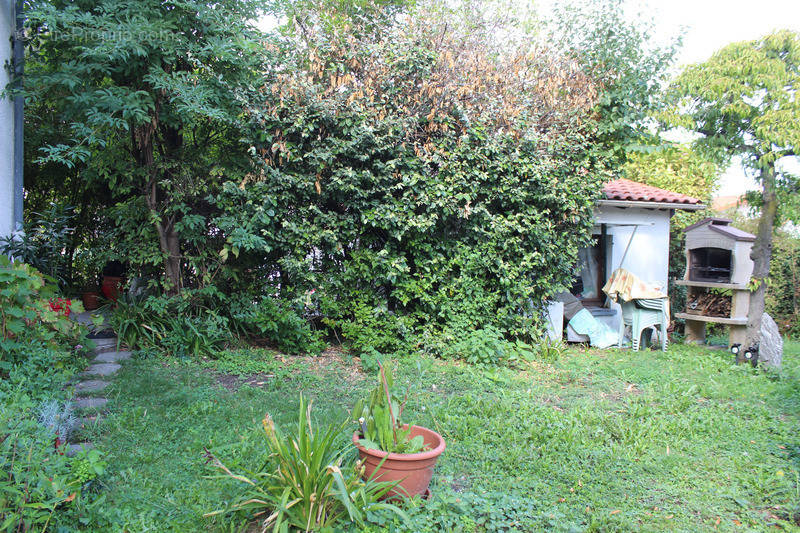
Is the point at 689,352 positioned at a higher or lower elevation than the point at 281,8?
lower

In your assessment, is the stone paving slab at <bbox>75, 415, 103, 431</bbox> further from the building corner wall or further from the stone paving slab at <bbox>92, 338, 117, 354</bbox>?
the building corner wall

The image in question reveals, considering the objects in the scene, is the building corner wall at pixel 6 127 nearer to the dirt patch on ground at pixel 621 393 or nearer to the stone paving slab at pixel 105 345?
the stone paving slab at pixel 105 345

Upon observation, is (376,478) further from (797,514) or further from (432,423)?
(797,514)

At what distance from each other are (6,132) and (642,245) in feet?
32.4

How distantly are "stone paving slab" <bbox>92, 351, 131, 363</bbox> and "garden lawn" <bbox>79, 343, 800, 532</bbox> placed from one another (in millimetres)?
202

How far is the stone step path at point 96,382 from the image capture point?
3524mm

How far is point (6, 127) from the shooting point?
530 centimetres

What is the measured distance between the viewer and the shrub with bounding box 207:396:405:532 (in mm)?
2277

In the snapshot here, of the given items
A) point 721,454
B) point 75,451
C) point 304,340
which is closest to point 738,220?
point 721,454

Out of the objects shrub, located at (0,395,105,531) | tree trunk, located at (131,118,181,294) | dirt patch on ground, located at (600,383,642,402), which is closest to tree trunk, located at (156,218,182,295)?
tree trunk, located at (131,118,181,294)

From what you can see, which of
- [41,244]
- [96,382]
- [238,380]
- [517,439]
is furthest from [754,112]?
[41,244]

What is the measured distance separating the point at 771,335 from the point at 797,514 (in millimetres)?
4948

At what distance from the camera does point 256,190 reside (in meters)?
5.75

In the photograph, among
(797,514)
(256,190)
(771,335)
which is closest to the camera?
(797,514)
